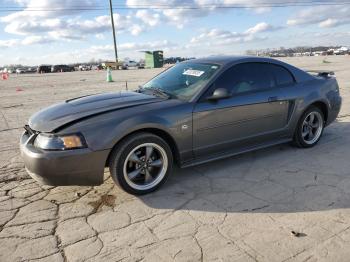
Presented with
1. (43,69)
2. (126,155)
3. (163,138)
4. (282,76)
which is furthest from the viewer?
(43,69)

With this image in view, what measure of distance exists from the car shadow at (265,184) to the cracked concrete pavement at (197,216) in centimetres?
1

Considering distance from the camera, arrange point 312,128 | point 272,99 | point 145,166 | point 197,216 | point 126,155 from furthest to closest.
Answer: point 312,128 → point 272,99 → point 145,166 → point 126,155 → point 197,216

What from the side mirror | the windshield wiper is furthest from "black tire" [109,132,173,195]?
the side mirror

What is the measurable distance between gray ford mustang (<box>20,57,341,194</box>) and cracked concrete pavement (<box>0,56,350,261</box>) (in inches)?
12.3

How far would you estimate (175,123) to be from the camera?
4148 millimetres

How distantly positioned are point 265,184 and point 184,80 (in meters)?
1.71

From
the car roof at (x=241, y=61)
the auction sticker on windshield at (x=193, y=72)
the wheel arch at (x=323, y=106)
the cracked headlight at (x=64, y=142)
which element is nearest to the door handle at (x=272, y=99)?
the car roof at (x=241, y=61)

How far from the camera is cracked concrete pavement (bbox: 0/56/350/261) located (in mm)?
2980

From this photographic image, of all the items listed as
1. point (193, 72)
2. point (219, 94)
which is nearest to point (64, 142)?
point (219, 94)

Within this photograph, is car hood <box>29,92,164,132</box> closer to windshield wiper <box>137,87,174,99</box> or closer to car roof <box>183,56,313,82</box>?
windshield wiper <box>137,87,174,99</box>

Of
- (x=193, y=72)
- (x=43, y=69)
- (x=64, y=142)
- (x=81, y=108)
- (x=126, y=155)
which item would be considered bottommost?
(x=43, y=69)

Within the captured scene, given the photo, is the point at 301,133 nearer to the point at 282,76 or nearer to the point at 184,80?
the point at 282,76

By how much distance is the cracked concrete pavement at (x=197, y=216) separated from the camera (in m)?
2.98

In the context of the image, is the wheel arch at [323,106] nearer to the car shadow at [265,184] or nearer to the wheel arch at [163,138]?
the car shadow at [265,184]
